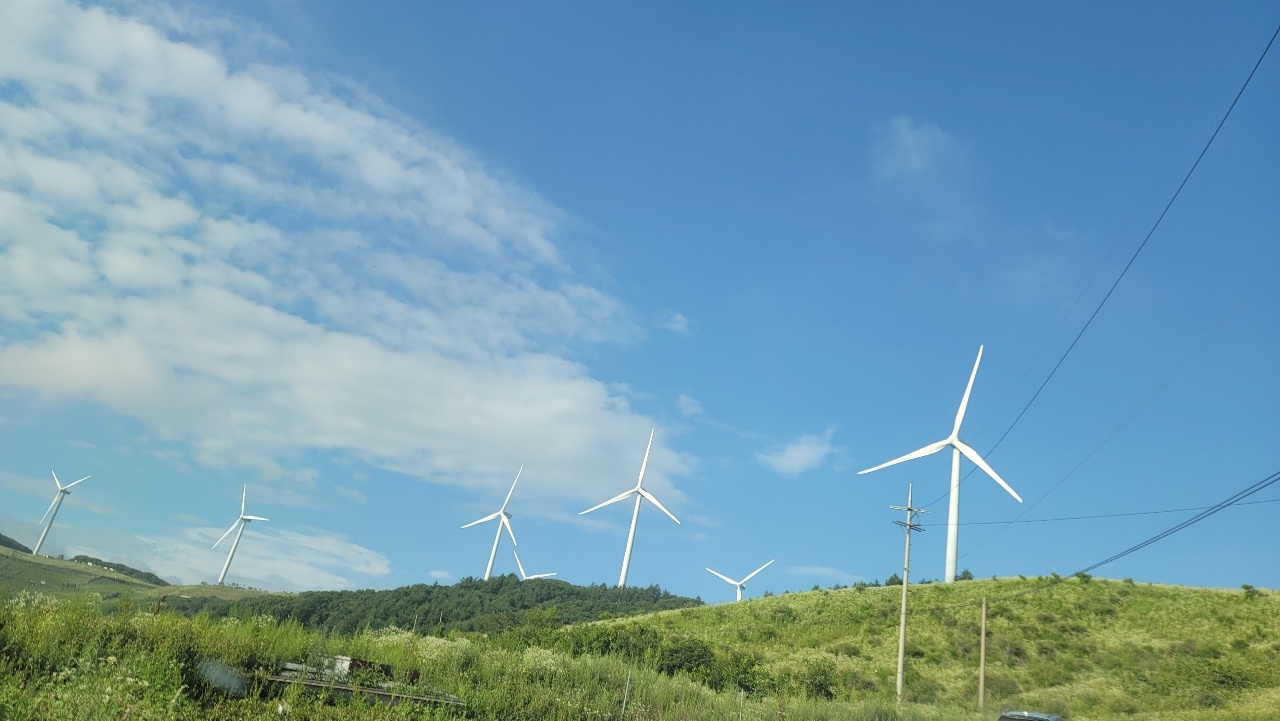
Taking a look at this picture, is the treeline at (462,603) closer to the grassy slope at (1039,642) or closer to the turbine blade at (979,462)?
the grassy slope at (1039,642)

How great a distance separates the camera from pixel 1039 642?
60156 mm

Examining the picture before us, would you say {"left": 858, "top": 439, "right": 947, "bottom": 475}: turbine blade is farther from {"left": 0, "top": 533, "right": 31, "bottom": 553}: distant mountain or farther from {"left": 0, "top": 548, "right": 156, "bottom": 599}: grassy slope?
{"left": 0, "top": 533, "right": 31, "bottom": 553}: distant mountain

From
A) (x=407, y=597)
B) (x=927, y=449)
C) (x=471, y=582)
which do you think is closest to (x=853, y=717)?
(x=927, y=449)

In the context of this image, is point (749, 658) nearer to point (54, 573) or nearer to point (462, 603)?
point (462, 603)

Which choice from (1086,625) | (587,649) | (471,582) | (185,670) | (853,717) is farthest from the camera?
(471,582)

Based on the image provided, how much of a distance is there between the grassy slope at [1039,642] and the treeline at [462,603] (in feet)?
63.5

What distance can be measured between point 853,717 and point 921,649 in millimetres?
38872

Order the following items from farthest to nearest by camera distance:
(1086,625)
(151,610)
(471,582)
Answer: (471,582) → (1086,625) → (151,610)

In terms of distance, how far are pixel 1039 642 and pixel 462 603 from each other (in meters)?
70.8

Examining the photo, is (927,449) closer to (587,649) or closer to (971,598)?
(971,598)

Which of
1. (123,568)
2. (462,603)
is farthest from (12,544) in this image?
(462,603)

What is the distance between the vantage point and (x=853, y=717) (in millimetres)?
25688

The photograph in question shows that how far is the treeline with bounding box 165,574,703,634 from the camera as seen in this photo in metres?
84.5

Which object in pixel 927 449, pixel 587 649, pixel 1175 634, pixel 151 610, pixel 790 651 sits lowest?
pixel 151 610
